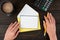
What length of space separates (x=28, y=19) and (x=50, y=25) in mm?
132

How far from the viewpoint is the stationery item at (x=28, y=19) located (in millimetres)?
1236

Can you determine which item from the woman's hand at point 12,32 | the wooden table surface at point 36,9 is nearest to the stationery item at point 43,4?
the wooden table surface at point 36,9

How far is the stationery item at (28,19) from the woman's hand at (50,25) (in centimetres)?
5

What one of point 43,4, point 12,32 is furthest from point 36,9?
point 12,32

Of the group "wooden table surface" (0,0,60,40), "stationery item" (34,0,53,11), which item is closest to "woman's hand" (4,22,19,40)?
"wooden table surface" (0,0,60,40)

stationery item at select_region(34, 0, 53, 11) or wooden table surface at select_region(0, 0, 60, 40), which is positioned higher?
stationery item at select_region(34, 0, 53, 11)

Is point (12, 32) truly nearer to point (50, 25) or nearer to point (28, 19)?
point (28, 19)

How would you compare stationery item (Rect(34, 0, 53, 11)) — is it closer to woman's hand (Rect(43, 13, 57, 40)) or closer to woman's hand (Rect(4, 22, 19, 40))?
woman's hand (Rect(43, 13, 57, 40))

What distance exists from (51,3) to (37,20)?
0.42ft

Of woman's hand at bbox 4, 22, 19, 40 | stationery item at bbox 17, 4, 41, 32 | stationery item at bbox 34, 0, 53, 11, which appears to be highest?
stationery item at bbox 34, 0, 53, 11

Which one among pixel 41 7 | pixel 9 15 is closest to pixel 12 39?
pixel 9 15

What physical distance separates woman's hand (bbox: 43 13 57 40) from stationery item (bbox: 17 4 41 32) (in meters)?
0.05

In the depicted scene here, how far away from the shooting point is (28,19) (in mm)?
1235

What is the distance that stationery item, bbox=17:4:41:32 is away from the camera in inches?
48.7
